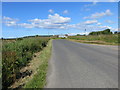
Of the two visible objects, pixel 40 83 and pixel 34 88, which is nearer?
pixel 34 88

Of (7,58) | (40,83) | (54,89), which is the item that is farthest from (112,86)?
(7,58)

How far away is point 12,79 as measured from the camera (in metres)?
4.90

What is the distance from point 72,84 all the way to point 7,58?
3587 millimetres

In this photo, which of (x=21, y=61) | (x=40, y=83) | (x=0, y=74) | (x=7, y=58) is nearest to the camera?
(x=0, y=74)

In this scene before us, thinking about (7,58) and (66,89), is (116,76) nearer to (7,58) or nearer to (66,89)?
(66,89)

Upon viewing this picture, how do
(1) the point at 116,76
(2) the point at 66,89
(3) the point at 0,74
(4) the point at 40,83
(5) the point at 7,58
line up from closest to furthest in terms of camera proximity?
1. (2) the point at 66,89
2. (3) the point at 0,74
3. (4) the point at 40,83
4. (1) the point at 116,76
5. (5) the point at 7,58

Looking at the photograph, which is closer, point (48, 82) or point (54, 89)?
point (54, 89)

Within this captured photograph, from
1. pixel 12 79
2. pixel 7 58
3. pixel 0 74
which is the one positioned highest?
pixel 7 58

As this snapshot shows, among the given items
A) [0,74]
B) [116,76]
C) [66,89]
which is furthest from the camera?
[116,76]

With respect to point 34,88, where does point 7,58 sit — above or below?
above

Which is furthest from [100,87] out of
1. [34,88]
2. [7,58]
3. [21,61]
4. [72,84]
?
[21,61]

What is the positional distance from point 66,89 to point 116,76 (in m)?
2.51

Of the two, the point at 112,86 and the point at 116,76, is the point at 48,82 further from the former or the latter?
the point at 116,76

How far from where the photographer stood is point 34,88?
12.5 ft
